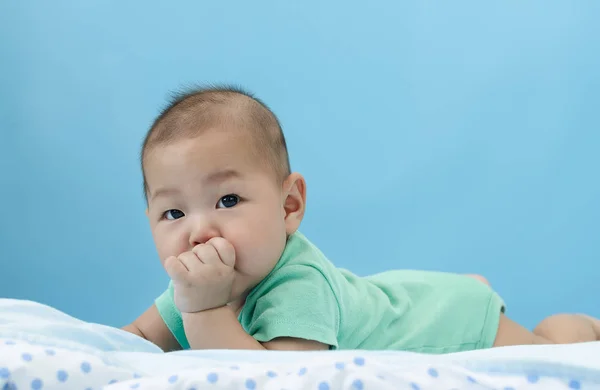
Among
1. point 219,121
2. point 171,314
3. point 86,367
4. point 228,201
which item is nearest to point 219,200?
point 228,201

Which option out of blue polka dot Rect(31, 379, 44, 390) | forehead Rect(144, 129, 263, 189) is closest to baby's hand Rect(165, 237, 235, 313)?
forehead Rect(144, 129, 263, 189)

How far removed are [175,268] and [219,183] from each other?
15 cm

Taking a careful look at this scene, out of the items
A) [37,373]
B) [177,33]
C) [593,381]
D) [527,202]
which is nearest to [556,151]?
[527,202]

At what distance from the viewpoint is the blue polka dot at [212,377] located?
2.03ft

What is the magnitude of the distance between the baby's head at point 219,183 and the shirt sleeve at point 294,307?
28 mm

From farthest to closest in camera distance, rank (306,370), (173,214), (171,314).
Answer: (171,314) → (173,214) → (306,370)

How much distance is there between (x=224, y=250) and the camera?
1.03 metres

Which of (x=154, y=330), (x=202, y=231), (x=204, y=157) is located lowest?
(x=154, y=330)

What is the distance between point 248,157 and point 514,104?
1743mm

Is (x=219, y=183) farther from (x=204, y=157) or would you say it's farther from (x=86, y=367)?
(x=86, y=367)

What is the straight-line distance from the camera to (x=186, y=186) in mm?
1074

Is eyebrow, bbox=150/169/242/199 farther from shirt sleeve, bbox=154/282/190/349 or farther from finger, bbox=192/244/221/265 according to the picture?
shirt sleeve, bbox=154/282/190/349

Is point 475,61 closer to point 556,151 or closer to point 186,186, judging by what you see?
point 556,151

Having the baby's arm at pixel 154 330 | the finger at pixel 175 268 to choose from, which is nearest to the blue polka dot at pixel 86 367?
the finger at pixel 175 268
